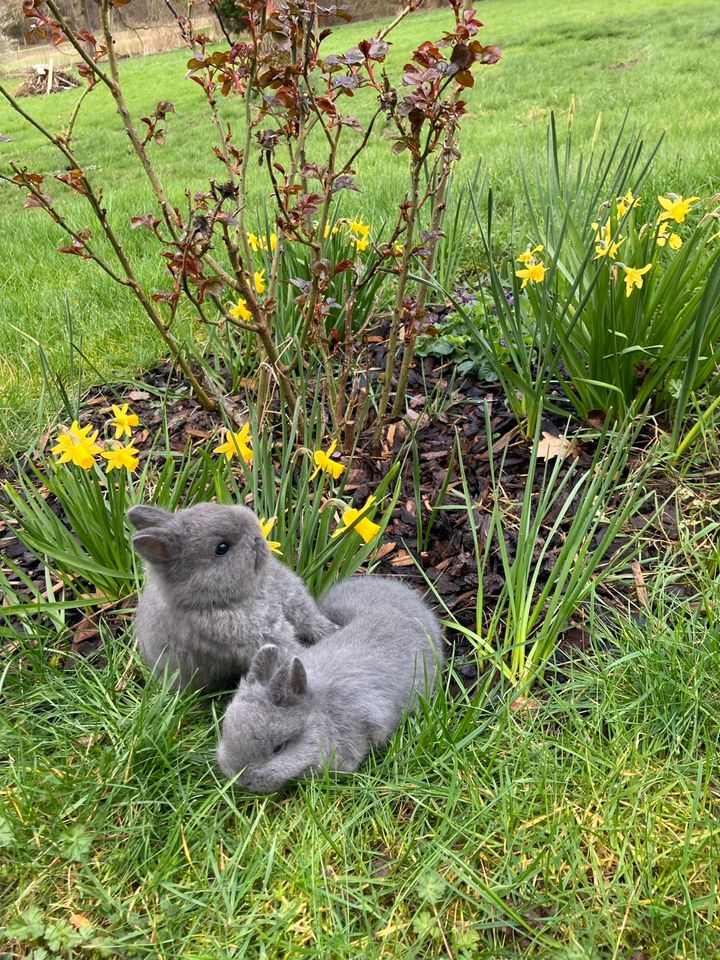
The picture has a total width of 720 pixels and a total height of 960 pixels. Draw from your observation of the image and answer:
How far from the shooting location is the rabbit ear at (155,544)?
1914mm

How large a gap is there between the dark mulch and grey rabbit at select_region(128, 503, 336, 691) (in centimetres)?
58

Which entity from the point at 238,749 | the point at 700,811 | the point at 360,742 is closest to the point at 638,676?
the point at 700,811

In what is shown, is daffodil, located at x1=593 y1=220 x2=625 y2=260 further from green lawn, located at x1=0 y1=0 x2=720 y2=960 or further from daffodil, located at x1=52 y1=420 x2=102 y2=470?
daffodil, located at x1=52 y1=420 x2=102 y2=470

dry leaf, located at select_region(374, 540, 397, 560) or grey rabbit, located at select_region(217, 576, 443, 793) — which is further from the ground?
grey rabbit, located at select_region(217, 576, 443, 793)

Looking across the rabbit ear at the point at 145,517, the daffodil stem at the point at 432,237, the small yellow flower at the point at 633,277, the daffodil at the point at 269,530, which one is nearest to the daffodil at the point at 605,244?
the small yellow flower at the point at 633,277

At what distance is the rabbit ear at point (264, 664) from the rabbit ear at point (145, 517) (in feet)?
1.53

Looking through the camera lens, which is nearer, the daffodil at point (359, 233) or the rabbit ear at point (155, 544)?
the rabbit ear at point (155, 544)

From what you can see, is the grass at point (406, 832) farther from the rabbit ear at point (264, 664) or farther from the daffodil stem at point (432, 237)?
the daffodil stem at point (432, 237)

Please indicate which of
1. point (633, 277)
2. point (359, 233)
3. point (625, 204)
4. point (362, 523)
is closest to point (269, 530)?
point (362, 523)

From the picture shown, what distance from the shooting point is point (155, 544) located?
1949 millimetres

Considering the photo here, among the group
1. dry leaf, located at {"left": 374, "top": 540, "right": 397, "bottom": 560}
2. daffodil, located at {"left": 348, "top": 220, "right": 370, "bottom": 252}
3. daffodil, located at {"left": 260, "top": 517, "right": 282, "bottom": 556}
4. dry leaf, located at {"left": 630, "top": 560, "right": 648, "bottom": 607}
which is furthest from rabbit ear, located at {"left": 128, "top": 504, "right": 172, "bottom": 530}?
daffodil, located at {"left": 348, "top": 220, "right": 370, "bottom": 252}

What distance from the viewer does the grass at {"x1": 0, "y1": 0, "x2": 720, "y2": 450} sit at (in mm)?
4391

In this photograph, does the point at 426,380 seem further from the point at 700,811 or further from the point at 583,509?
the point at 700,811

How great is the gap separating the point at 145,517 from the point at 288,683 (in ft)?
2.03
